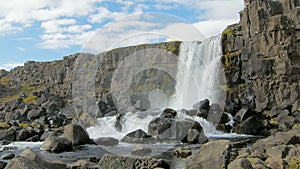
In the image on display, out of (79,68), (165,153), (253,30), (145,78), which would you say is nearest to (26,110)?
(145,78)

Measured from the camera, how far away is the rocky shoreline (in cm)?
1797

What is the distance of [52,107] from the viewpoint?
79625 millimetres

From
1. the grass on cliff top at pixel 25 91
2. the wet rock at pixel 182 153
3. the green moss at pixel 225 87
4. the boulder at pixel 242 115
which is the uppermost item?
the grass on cliff top at pixel 25 91

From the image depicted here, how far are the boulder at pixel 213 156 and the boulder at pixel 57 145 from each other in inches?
577

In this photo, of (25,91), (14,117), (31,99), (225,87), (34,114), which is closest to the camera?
(225,87)

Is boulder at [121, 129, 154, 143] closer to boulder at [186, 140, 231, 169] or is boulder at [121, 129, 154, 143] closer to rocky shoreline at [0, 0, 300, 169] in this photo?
rocky shoreline at [0, 0, 300, 169]

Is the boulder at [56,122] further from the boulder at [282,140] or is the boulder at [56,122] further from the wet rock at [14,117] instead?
the boulder at [282,140]

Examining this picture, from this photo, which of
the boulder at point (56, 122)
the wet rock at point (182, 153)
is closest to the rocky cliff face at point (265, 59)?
the wet rock at point (182, 153)

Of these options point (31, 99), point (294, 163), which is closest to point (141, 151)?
point (294, 163)

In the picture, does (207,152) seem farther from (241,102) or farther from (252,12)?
(252,12)

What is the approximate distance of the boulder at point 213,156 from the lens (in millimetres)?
16688

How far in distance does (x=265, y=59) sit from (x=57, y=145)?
35.3 metres

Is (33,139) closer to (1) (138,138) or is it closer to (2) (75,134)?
(2) (75,134)

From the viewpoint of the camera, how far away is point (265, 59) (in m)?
54.0
